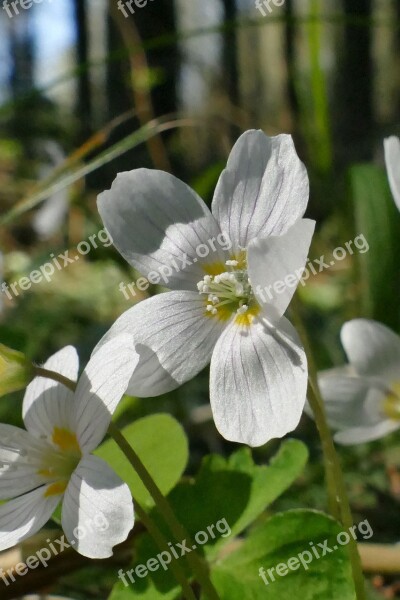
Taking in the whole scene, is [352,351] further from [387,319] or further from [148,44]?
[148,44]

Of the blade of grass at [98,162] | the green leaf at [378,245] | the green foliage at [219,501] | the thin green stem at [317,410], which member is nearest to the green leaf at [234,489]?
the green foliage at [219,501]

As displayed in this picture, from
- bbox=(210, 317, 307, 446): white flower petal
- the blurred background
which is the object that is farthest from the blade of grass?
bbox=(210, 317, 307, 446): white flower petal

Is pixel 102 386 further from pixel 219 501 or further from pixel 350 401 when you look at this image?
pixel 350 401

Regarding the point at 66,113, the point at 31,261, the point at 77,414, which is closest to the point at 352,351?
the point at 77,414

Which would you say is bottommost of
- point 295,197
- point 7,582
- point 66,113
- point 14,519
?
point 7,582

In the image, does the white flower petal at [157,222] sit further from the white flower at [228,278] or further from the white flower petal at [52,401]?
the white flower petal at [52,401]

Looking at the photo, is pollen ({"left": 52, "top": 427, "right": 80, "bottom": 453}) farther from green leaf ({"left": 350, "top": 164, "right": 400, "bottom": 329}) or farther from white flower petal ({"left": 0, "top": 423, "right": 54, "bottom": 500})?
green leaf ({"left": 350, "top": 164, "right": 400, "bottom": 329})

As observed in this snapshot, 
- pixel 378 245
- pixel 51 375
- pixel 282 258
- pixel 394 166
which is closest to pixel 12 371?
pixel 51 375
